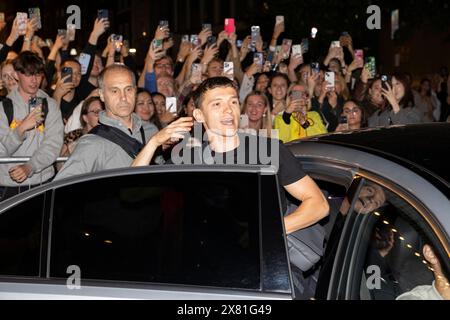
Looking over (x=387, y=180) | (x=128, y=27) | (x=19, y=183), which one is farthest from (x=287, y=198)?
(x=128, y=27)

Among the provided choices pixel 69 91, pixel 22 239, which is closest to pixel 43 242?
pixel 22 239

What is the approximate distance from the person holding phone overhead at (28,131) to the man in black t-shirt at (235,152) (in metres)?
2.32

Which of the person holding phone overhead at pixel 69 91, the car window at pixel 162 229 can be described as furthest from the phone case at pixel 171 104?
the car window at pixel 162 229

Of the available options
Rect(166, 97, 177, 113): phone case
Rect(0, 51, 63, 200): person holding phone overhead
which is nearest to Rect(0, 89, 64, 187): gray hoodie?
Rect(0, 51, 63, 200): person holding phone overhead

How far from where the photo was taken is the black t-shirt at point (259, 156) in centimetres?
366

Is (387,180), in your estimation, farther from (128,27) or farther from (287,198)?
(128,27)

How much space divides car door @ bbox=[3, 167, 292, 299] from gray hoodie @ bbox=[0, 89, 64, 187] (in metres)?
2.96

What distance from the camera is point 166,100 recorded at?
839 cm

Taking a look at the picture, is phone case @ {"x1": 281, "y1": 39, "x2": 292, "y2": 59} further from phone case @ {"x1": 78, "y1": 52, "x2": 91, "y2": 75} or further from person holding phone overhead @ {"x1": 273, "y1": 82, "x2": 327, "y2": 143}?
phone case @ {"x1": 78, "y1": 52, "x2": 91, "y2": 75}

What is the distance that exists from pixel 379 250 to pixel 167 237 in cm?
78

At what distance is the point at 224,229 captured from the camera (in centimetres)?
313

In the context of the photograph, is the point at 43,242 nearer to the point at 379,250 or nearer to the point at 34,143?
the point at 379,250

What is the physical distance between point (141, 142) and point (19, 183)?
5.43 feet

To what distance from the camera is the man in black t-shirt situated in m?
3.61
